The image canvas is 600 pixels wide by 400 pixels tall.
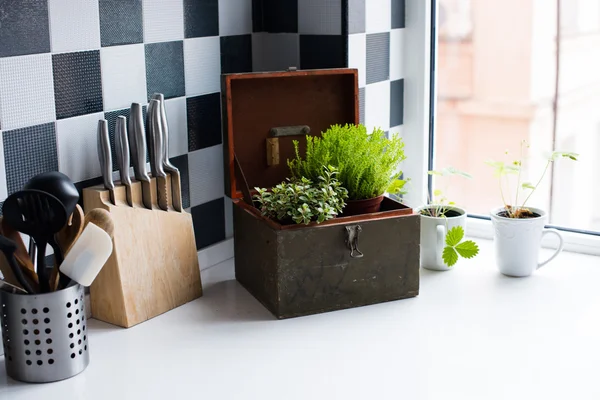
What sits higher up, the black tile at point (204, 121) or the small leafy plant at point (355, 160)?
the black tile at point (204, 121)

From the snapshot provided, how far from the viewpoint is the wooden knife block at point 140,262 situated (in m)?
1.36

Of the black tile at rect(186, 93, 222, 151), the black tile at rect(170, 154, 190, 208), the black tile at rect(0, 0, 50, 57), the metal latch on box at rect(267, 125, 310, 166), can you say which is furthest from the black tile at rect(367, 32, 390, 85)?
the black tile at rect(0, 0, 50, 57)

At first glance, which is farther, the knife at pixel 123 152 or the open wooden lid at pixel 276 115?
the open wooden lid at pixel 276 115

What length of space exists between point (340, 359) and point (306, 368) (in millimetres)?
63

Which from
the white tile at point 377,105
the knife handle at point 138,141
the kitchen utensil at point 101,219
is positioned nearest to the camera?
the kitchen utensil at point 101,219

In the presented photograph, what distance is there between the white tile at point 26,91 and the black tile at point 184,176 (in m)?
0.32

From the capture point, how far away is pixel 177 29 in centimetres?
155

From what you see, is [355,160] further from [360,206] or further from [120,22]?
[120,22]

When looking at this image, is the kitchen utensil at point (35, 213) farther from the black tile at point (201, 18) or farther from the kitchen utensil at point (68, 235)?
the black tile at point (201, 18)

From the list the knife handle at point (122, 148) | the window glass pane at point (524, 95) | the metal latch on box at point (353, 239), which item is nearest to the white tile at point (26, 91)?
the knife handle at point (122, 148)

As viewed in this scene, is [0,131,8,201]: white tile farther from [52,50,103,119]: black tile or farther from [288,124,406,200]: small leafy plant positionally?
[288,124,406,200]: small leafy plant

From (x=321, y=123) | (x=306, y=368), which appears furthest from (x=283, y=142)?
(x=306, y=368)

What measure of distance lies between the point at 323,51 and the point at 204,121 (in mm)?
319

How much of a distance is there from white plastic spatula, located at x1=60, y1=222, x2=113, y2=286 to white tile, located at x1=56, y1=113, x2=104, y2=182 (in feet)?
0.70
